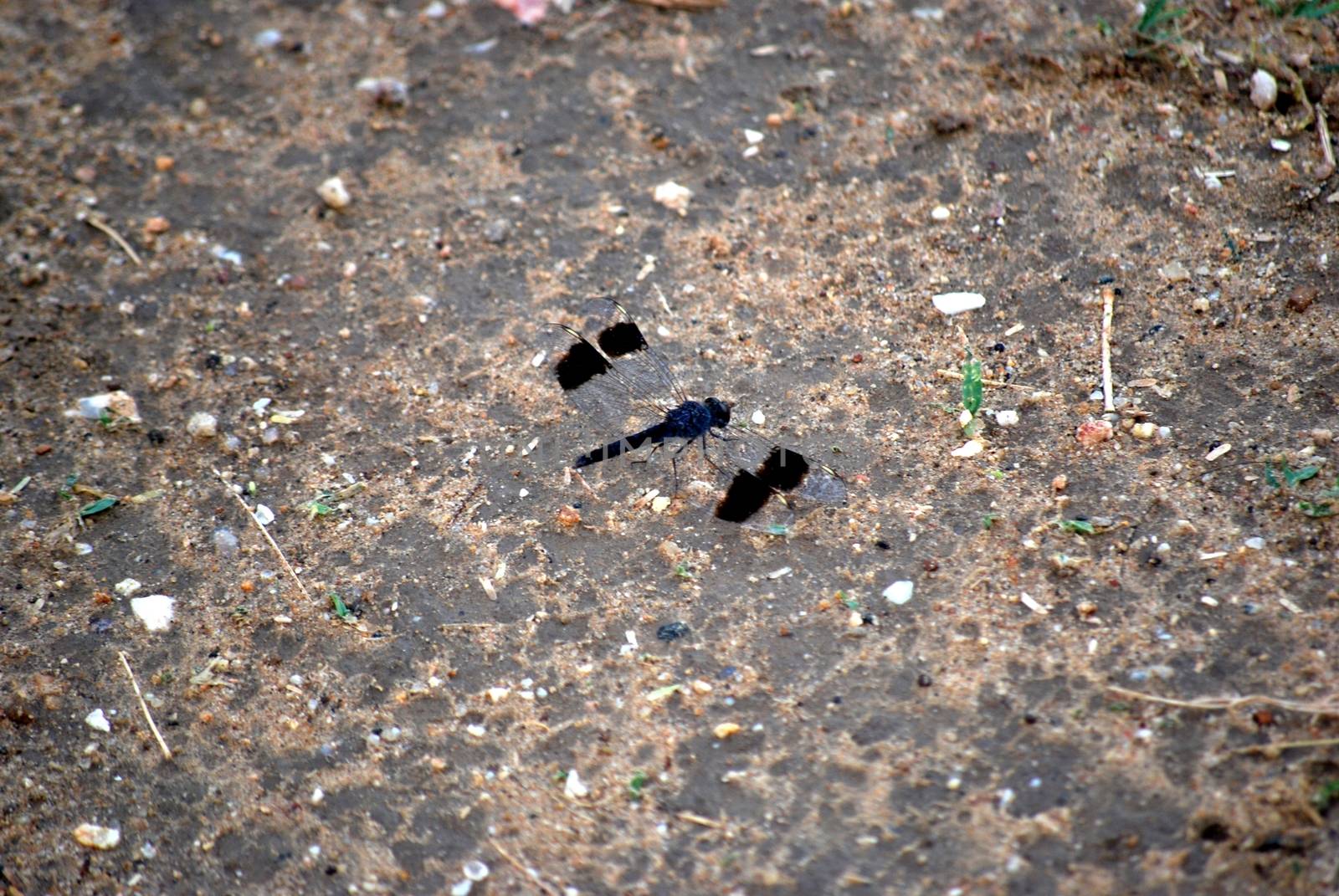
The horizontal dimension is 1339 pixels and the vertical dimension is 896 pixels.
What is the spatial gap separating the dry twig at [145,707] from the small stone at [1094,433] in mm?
2767

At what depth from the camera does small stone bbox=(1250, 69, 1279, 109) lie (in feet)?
12.7

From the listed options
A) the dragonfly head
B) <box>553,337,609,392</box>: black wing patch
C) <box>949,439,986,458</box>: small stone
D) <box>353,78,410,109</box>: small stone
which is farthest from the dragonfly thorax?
<box>353,78,410,109</box>: small stone

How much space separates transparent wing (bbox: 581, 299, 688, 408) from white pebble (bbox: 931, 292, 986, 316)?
958 millimetres

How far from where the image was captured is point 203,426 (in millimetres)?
3568

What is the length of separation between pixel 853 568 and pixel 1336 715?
3.96 ft

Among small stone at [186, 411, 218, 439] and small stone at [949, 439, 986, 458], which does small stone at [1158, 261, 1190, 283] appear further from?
small stone at [186, 411, 218, 439]

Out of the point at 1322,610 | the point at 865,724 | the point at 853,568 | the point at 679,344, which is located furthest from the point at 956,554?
the point at 679,344

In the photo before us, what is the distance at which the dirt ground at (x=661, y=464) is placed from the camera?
101 inches

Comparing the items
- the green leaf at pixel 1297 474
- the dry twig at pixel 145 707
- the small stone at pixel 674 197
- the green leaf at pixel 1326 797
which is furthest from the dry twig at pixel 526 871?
Result: the small stone at pixel 674 197

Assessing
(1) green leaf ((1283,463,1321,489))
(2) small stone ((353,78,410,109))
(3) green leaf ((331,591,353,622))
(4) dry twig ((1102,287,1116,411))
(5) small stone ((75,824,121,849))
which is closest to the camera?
(5) small stone ((75,824,121,849))

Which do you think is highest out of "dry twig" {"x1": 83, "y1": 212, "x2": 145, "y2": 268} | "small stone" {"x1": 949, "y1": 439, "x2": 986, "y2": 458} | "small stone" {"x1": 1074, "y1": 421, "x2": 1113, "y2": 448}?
"small stone" {"x1": 1074, "y1": 421, "x2": 1113, "y2": 448}

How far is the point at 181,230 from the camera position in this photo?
422 centimetres

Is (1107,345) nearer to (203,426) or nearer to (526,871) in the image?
(526,871)

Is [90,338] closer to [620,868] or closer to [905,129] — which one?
[620,868]
